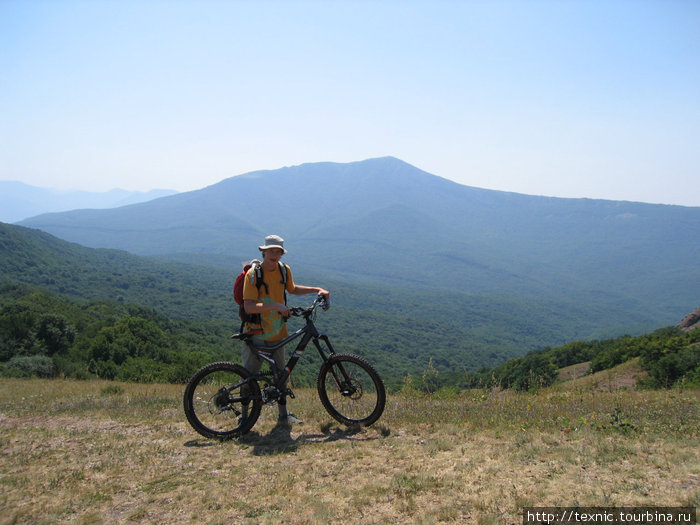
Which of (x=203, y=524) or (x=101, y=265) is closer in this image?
(x=203, y=524)

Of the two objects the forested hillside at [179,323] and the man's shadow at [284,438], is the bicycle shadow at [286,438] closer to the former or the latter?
the man's shadow at [284,438]

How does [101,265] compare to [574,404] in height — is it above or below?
below

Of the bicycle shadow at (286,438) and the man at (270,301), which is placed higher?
the man at (270,301)

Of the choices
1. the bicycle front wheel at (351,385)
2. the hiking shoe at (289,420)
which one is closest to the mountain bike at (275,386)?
the bicycle front wheel at (351,385)

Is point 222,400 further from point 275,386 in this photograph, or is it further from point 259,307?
point 259,307

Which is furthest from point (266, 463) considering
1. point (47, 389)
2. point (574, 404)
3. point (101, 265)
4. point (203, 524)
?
point (101, 265)

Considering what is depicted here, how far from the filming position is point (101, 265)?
112875mm

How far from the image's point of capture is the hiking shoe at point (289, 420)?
5.61 metres

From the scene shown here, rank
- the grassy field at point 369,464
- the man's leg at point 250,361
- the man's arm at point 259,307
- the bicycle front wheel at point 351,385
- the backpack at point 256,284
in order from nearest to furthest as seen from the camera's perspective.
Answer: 1. the grassy field at point 369,464
2. the man's arm at point 259,307
3. the backpack at point 256,284
4. the bicycle front wheel at point 351,385
5. the man's leg at point 250,361

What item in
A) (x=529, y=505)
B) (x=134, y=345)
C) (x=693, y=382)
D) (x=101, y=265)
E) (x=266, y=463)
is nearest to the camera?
(x=529, y=505)

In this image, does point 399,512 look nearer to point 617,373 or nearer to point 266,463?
point 266,463

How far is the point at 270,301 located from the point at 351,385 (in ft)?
4.77

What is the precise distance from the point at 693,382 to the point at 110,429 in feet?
32.0

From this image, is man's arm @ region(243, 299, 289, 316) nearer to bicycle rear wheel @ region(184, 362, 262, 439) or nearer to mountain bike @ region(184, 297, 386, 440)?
mountain bike @ region(184, 297, 386, 440)
